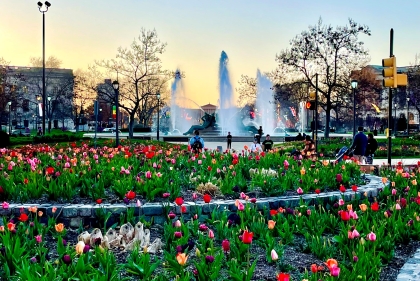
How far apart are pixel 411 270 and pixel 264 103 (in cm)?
6381

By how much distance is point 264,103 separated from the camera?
68.8 m

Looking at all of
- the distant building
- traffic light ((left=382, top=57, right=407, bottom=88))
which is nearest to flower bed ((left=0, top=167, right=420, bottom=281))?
traffic light ((left=382, top=57, right=407, bottom=88))

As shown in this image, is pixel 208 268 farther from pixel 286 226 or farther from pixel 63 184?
pixel 63 184

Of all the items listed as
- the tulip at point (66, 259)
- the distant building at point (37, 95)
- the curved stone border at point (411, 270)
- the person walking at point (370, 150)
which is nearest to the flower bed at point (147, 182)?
the curved stone border at point (411, 270)

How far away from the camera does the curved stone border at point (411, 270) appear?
520 cm

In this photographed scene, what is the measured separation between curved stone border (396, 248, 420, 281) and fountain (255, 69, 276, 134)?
5462cm

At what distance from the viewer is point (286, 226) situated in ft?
20.9

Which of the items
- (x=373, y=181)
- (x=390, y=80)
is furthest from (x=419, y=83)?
(x=373, y=181)

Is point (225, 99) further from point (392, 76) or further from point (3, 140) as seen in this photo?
point (392, 76)

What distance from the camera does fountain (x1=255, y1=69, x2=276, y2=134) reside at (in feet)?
213

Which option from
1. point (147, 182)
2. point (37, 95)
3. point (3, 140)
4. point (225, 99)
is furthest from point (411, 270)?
point (37, 95)

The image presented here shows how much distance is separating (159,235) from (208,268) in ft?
7.85

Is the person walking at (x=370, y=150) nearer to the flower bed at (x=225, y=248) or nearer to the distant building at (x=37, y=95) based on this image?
the flower bed at (x=225, y=248)

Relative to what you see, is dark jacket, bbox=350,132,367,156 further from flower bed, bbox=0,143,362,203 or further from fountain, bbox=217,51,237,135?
fountain, bbox=217,51,237,135
